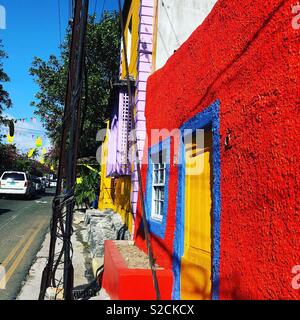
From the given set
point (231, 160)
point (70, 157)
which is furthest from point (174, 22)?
point (231, 160)

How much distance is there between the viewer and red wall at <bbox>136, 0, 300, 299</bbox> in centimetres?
277

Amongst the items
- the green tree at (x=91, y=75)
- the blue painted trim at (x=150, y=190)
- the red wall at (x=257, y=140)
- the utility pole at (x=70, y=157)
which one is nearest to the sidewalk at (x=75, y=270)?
the blue painted trim at (x=150, y=190)

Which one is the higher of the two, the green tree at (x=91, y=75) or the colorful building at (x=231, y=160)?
the green tree at (x=91, y=75)

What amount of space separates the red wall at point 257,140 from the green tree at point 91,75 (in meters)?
18.7

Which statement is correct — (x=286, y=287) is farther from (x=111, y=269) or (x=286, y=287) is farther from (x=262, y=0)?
(x=111, y=269)

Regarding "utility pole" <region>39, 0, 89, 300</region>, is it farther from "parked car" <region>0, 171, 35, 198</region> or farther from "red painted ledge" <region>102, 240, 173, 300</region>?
"parked car" <region>0, 171, 35, 198</region>

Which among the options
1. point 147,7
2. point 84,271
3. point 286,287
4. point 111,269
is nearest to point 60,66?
point 147,7

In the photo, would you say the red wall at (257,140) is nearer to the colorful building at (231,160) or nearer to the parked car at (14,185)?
the colorful building at (231,160)

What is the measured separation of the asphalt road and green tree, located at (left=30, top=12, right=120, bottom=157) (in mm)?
7460

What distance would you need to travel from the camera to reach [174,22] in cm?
891

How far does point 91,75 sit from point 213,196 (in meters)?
20.0

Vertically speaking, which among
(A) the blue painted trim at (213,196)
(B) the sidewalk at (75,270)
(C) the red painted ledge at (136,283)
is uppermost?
(A) the blue painted trim at (213,196)

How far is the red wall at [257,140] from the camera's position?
277cm
